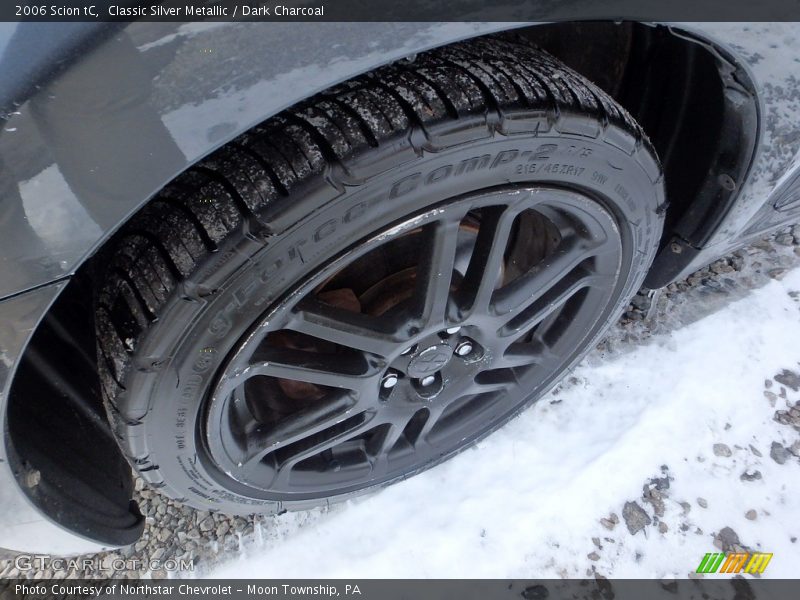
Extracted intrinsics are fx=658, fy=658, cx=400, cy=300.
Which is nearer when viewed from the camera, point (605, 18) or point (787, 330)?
point (605, 18)

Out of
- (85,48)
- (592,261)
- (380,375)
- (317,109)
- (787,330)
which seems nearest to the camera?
(85,48)

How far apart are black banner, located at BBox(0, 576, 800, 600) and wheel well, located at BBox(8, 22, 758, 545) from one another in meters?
0.38

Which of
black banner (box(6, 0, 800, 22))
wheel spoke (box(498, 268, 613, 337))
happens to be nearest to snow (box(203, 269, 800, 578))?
wheel spoke (box(498, 268, 613, 337))

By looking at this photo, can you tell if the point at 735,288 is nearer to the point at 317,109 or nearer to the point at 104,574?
the point at 317,109

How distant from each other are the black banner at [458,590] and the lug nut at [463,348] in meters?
0.77

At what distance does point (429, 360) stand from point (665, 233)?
849 mm

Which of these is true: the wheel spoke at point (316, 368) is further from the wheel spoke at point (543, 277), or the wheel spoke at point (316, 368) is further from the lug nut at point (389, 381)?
the wheel spoke at point (543, 277)

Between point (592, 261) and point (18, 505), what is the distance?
1371 mm

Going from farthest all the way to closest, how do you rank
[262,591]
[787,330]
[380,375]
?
[787,330]
[262,591]
[380,375]

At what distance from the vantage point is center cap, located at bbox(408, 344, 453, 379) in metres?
1.53

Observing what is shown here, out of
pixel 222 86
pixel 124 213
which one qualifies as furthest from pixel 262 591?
pixel 222 86

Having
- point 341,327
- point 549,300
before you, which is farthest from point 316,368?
point 549,300

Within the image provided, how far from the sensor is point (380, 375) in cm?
150

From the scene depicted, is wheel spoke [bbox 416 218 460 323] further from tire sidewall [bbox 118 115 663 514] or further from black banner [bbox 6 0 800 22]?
black banner [bbox 6 0 800 22]
